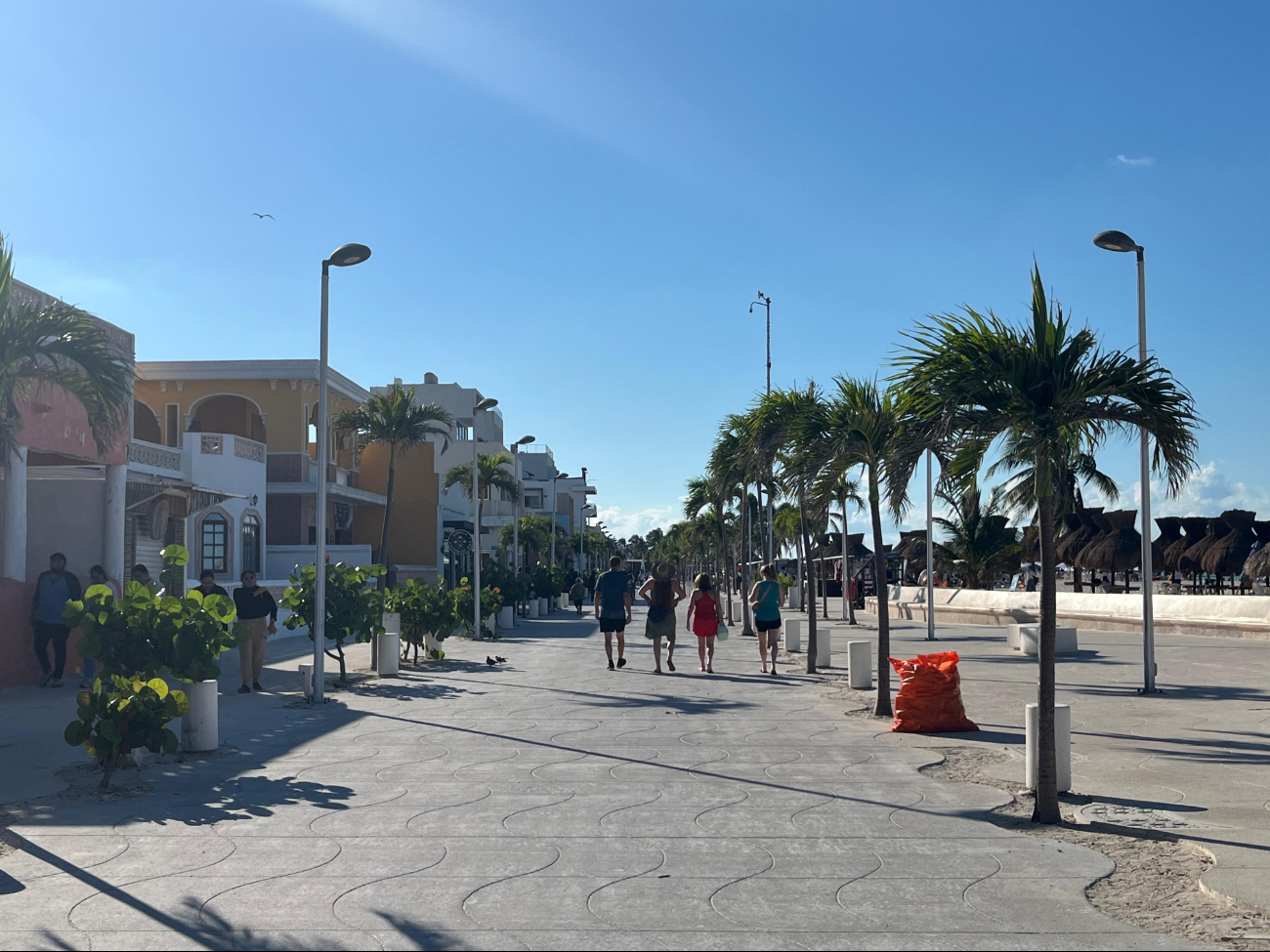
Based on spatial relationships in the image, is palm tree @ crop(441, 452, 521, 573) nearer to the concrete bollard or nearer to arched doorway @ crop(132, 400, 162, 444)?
arched doorway @ crop(132, 400, 162, 444)

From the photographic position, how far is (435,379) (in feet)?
269

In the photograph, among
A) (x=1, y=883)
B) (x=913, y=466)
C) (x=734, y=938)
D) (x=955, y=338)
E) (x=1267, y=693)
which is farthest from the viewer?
(x=1267, y=693)

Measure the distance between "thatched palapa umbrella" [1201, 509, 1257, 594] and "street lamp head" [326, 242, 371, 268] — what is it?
110ft

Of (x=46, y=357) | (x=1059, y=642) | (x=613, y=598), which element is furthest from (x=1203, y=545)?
(x=46, y=357)

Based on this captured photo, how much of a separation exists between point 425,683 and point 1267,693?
1168 cm

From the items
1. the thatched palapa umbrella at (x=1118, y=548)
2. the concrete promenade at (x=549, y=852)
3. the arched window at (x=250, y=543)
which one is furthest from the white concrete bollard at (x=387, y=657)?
the thatched palapa umbrella at (x=1118, y=548)

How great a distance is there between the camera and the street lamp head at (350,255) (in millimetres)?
13922

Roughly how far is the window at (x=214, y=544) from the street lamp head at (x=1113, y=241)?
24952 millimetres

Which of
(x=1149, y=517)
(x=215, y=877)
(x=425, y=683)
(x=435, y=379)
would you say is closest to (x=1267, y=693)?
(x=1149, y=517)

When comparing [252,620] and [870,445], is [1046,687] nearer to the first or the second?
[870,445]

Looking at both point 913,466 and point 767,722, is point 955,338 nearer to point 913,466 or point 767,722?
point 913,466

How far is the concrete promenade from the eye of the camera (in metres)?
5.17

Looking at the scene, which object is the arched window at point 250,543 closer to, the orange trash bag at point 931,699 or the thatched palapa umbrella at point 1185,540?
the orange trash bag at point 931,699

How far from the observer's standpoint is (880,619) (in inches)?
535
